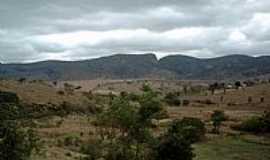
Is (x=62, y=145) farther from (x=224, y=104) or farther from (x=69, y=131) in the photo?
(x=224, y=104)

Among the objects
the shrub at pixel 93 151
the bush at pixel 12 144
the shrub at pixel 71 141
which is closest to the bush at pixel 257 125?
the shrub at pixel 71 141

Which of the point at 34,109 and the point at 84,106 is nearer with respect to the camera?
the point at 34,109

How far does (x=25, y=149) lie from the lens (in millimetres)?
31297

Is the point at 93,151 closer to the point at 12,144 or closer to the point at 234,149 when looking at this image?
the point at 12,144

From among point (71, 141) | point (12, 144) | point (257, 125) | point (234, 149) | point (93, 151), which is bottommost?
point (234, 149)

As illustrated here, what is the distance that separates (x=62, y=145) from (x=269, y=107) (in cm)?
8437

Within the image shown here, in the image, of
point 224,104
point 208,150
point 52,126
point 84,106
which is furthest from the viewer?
point 224,104

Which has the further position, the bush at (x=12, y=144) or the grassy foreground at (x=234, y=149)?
the grassy foreground at (x=234, y=149)

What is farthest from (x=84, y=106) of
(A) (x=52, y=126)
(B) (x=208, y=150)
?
(B) (x=208, y=150)

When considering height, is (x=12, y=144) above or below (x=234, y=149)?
above

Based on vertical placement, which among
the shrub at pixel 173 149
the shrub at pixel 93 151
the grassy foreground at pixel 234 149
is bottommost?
the grassy foreground at pixel 234 149

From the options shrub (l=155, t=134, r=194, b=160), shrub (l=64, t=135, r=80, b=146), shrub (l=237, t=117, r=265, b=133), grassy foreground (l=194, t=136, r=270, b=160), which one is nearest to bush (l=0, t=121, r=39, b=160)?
shrub (l=155, t=134, r=194, b=160)

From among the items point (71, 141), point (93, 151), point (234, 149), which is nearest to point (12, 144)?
point (93, 151)

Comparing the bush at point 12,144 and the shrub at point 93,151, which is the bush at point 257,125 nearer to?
the shrub at point 93,151
